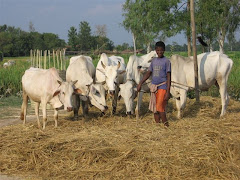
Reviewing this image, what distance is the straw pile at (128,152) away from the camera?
463 cm

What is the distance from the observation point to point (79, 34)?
5397 cm

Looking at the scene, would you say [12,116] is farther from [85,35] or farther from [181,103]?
[85,35]

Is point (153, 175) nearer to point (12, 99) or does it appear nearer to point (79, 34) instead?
point (12, 99)

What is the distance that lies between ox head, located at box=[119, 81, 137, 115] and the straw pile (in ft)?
4.84

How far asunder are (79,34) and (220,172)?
167 feet

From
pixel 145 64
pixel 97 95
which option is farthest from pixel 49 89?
pixel 145 64

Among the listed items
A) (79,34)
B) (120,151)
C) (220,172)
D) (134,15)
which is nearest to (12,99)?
(120,151)

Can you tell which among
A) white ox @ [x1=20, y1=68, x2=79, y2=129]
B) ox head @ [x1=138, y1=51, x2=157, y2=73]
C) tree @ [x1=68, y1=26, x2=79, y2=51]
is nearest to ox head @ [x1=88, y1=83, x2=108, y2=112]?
white ox @ [x1=20, y1=68, x2=79, y2=129]

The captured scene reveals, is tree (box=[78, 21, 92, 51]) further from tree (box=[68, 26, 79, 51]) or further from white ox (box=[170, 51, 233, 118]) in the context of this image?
white ox (box=[170, 51, 233, 118])

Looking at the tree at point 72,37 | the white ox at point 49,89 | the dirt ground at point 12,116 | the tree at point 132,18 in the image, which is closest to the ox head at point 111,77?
the white ox at point 49,89

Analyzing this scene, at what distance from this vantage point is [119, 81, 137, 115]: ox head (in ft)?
26.2

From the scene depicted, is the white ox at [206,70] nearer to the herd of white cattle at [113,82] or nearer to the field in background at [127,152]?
the herd of white cattle at [113,82]

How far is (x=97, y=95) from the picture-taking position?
820 cm

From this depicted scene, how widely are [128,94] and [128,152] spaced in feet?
10.1
